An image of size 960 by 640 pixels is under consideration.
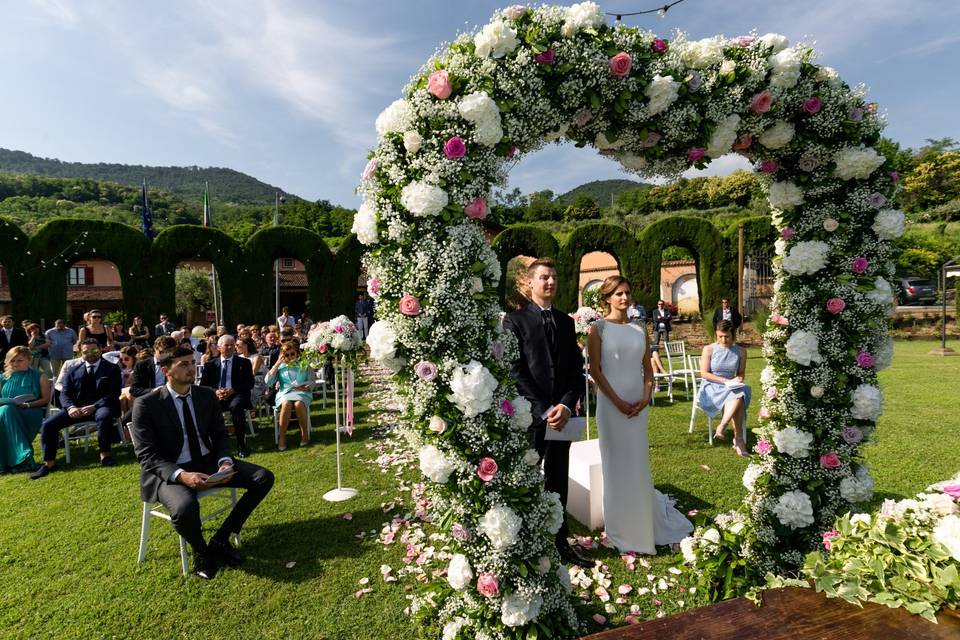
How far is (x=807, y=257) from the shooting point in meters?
3.76

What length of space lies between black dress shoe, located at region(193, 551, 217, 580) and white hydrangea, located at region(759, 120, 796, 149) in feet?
18.0

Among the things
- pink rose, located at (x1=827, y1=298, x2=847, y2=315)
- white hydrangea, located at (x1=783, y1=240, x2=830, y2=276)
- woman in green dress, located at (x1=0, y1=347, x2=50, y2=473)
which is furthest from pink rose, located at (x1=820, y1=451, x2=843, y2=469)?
woman in green dress, located at (x1=0, y1=347, x2=50, y2=473)

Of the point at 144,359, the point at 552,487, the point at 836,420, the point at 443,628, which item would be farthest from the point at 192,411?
the point at 836,420

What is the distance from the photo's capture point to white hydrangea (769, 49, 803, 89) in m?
3.37

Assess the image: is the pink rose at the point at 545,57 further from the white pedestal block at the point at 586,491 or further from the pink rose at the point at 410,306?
the white pedestal block at the point at 586,491

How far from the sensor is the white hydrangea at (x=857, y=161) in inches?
139

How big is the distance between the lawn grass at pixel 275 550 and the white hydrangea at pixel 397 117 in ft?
10.7

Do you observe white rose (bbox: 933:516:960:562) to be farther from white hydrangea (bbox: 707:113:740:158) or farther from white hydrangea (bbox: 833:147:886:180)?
white hydrangea (bbox: 833:147:886:180)

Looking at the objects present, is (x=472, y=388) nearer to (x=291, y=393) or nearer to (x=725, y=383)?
(x=725, y=383)

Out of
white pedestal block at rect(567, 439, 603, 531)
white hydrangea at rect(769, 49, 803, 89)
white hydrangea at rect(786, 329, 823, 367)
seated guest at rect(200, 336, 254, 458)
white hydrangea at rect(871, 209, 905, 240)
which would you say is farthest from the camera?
seated guest at rect(200, 336, 254, 458)

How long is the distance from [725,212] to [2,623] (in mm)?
55313

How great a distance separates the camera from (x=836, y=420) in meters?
3.77

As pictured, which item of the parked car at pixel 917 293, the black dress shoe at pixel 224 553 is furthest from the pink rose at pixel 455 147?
the parked car at pixel 917 293

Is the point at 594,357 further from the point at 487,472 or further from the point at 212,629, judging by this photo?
the point at 212,629
